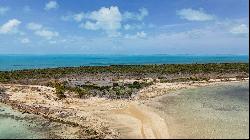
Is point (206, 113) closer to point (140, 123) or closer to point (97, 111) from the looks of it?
point (140, 123)

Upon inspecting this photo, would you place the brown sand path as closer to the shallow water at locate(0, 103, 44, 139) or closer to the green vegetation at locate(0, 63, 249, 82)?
the shallow water at locate(0, 103, 44, 139)

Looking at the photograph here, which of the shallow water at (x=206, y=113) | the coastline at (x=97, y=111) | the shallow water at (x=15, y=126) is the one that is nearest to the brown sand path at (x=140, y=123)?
the coastline at (x=97, y=111)

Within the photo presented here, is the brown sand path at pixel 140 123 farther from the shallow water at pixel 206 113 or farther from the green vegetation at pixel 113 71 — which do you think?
the green vegetation at pixel 113 71

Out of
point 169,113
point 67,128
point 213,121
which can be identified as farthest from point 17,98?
point 213,121

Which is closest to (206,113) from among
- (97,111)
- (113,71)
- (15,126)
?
(97,111)

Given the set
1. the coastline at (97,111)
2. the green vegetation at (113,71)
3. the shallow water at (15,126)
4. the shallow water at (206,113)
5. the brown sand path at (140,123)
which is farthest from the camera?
the green vegetation at (113,71)

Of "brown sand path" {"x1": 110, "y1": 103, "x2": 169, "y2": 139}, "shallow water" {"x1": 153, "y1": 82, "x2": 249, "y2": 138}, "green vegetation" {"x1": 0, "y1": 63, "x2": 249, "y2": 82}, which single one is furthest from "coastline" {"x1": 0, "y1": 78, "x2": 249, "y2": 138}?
"green vegetation" {"x1": 0, "y1": 63, "x2": 249, "y2": 82}
